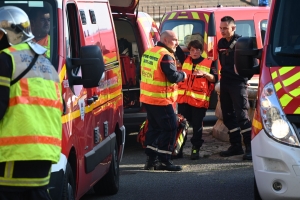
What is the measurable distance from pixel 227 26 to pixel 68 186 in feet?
16.4

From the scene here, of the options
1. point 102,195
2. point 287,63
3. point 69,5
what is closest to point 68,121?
point 69,5

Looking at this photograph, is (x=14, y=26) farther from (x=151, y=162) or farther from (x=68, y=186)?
(x=151, y=162)

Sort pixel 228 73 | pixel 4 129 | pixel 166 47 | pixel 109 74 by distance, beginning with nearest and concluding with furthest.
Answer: pixel 4 129
pixel 109 74
pixel 166 47
pixel 228 73

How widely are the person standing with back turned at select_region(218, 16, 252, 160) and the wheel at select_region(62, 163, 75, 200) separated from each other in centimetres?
449

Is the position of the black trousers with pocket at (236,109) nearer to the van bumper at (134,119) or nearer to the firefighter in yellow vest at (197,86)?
the firefighter in yellow vest at (197,86)

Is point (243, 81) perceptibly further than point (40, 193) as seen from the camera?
Yes

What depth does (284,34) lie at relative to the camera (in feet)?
22.5

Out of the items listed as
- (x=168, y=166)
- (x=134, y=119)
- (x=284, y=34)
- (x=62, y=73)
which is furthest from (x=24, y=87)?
(x=134, y=119)

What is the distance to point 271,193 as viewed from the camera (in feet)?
20.1

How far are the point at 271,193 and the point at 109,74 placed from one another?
2541mm

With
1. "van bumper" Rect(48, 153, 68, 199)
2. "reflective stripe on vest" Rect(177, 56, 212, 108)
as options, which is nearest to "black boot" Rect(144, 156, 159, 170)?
"reflective stripe on vest" Rect(177, 56, 212, 108)

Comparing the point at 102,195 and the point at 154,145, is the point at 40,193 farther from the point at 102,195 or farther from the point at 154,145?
the point at 154,145

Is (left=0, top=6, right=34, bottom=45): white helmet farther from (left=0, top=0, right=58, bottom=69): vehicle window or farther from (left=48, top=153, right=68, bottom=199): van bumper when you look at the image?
(left=0, top=0, right=58, bottom=69): vehicle window

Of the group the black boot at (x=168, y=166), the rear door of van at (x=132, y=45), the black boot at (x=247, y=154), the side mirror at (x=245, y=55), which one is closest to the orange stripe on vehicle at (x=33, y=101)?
the side mirror at (x=245, y=55)
